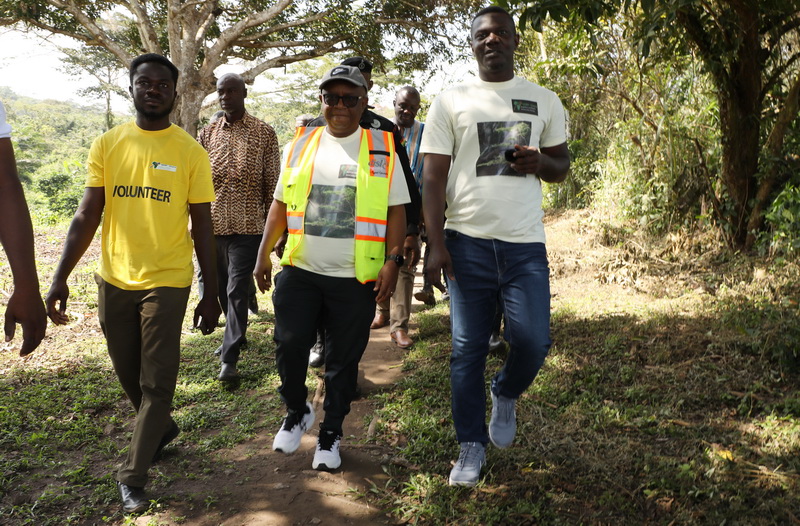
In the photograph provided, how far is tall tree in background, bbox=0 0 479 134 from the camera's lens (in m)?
14.5

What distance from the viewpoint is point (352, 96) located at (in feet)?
10.3

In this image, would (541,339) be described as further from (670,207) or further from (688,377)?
(670,207)

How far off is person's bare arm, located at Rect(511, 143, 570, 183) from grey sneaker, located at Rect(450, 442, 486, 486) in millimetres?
1346

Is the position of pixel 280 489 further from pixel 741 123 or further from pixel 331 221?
pixel 741 123

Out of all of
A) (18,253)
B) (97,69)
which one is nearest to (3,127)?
(18,253)

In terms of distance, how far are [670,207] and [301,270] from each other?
5884 millimetres

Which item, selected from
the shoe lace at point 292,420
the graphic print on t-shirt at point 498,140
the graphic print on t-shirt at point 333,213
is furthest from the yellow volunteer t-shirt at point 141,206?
the graphic print on t-shirt at point 498,140

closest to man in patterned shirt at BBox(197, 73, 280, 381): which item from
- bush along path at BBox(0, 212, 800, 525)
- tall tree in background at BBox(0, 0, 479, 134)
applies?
bush along path at BBox(0, 212, 800, 525)

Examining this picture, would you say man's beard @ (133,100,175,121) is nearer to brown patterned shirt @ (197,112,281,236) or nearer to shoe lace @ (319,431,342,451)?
brown patterned shirt @ (197,112,281,236)

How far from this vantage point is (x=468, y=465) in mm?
3021

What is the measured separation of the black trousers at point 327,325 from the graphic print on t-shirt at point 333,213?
227 mm

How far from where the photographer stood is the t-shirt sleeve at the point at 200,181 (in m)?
3.21

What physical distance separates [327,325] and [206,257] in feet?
2.39

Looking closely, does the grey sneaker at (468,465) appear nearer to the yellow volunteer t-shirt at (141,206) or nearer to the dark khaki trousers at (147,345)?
the dark khaki trousers at (147,345)
